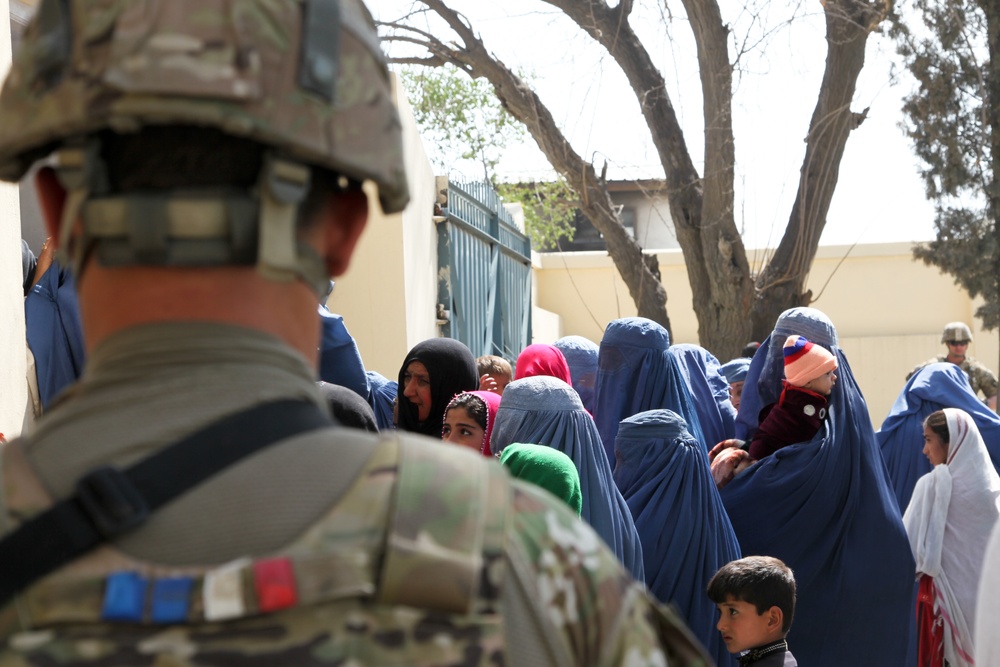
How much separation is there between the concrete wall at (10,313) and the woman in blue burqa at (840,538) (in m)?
2.66

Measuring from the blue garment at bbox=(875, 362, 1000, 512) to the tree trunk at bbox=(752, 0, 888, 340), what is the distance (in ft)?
5.03

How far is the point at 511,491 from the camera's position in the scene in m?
0.96

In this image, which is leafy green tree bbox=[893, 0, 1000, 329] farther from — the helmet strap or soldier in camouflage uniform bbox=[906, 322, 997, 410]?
the helmet strap

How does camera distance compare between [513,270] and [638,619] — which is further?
[513,270]

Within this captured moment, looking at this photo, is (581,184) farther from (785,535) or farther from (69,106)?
(69,106)

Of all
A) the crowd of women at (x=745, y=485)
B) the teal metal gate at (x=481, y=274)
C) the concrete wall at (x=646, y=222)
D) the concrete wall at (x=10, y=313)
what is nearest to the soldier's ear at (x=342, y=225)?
the crowd of women at (x=745, y=485)

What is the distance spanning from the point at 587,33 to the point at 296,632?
23.7 ft

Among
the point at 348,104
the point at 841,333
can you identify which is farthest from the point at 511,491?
the point at 841,333

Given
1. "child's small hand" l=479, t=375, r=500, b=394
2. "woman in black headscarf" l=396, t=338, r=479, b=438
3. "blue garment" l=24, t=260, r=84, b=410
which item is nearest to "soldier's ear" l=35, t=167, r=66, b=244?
"blue garment" l=24, t=260, r=84, b=410

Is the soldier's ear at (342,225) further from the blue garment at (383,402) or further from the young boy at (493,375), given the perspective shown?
the young boy at (493,375)

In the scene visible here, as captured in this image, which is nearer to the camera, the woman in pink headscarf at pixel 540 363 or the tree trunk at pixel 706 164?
the woman in pink headscarf at pixel 540 363

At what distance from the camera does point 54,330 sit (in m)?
3.44

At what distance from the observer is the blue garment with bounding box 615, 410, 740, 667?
3744mm

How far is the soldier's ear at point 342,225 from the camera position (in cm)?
104
